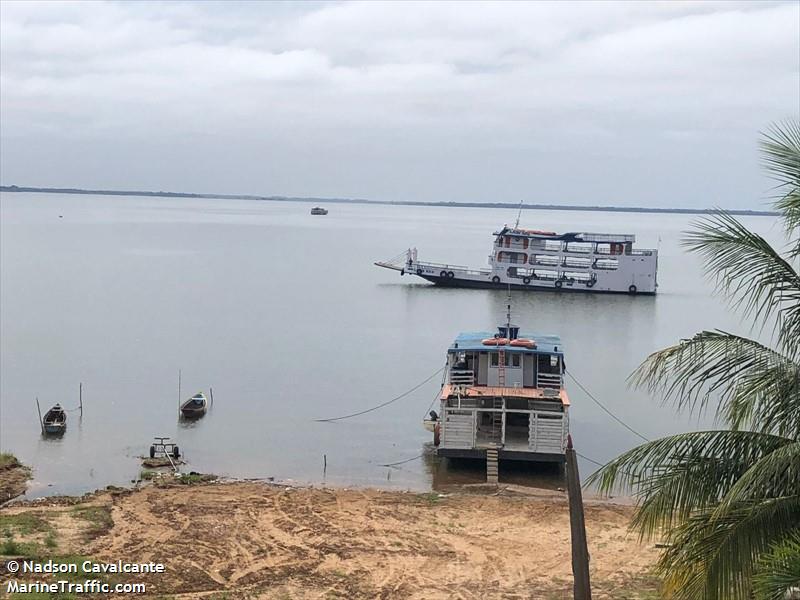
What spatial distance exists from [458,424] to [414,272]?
65.5 metres

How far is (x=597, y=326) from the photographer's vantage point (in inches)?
2643

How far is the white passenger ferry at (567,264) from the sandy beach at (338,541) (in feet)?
204

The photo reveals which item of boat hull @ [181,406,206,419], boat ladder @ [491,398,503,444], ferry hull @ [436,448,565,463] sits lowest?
boat hull @ [181,406,206,419]

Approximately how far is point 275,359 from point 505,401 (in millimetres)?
24127

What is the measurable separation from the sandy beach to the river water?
160 inches

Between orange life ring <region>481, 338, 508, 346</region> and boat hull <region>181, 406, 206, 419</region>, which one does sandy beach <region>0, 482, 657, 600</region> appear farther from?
boat hull <region>181, 406, 206, 419</region>

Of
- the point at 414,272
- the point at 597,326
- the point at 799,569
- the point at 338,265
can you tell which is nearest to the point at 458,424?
the point at 799,569

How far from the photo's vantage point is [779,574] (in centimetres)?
655

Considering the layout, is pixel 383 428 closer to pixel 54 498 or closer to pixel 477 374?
pixel 477 374

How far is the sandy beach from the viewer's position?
53.1 feet

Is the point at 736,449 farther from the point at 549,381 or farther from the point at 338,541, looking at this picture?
the point at 549,381

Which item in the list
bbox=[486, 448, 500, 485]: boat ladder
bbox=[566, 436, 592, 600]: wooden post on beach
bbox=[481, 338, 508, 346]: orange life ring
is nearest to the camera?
bbox=[566, 436, 592, 600]: wooden post on beach

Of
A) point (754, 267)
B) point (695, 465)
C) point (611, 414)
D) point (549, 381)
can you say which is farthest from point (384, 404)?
point (754, 267)

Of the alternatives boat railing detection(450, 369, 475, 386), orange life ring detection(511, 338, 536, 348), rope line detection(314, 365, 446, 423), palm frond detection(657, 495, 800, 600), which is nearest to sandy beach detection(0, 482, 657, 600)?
boat railing detection(450, 369, 475, 386)
